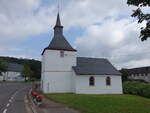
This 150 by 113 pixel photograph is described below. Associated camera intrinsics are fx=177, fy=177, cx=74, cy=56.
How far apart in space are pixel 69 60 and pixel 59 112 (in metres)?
21.1

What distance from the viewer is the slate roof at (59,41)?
110 ft

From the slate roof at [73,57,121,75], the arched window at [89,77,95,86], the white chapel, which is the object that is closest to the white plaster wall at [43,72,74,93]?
the white chapel

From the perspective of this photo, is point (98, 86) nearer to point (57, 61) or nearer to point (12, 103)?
point (57, 61)

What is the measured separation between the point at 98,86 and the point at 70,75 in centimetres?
561

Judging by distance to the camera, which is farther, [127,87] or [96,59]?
[96,59]

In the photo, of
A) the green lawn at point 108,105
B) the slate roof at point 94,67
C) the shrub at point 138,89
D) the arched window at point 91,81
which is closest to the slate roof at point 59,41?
the slate roof at point 94,67

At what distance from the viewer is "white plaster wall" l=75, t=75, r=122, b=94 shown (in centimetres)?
3157

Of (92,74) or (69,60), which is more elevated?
(69,60)

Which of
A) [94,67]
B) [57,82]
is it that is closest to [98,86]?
[94,67]

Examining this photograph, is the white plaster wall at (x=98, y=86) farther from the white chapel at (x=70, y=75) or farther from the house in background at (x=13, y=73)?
Answer: the house in background at (x=13, y=73)

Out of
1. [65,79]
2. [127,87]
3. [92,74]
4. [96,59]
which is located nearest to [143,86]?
[127,87]

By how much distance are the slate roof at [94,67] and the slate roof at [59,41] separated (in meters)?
3.86

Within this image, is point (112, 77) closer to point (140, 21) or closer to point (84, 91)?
point (84, 91)

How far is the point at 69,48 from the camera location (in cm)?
3406
